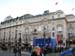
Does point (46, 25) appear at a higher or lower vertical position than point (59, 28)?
higher

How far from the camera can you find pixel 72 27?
51.8 metres

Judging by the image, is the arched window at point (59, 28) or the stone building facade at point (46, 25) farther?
the stone building facade at point (46, 25)

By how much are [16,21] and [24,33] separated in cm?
545

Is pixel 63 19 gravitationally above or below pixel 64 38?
above

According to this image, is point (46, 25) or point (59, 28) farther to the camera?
point (46, 25)

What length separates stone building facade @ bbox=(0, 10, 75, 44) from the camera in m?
48.6

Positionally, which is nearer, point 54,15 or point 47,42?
point 47,42

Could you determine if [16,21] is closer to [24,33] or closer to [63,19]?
[24,33]

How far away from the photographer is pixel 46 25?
50.4m

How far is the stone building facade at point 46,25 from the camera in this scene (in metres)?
48.6

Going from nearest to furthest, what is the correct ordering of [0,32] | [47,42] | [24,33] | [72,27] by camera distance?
[47,42] < [72,27] < [24,33] < [0,32]

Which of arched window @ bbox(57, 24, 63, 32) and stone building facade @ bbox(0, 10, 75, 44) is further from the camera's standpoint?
stone building facade @ bbox(0, 10, 75, 44)

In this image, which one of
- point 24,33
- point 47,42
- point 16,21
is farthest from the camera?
point 16,21

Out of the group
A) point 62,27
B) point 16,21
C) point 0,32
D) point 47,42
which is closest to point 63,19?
point 62,27
